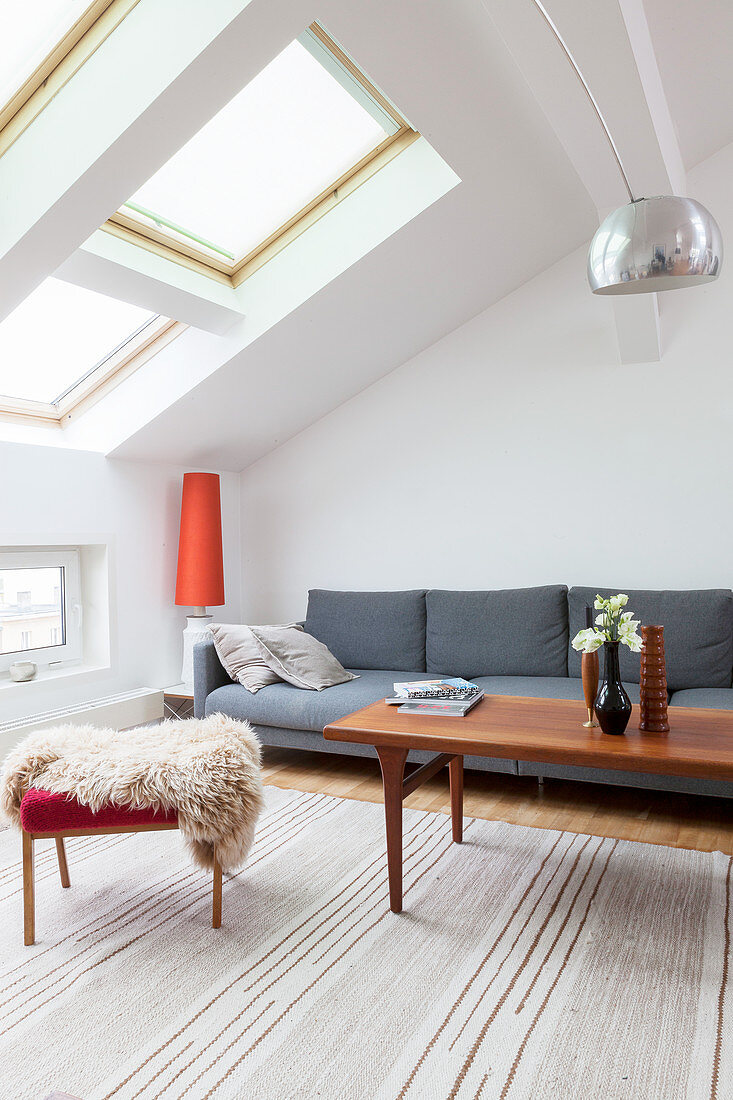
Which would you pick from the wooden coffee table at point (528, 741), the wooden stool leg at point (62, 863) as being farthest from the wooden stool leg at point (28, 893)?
the wooden coffee table at point (528, 741)

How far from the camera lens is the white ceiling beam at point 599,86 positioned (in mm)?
2018

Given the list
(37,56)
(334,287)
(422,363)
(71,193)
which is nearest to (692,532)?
(422,363)

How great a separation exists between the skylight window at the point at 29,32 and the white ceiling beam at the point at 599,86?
1292 millimetres

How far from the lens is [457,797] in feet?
9.08

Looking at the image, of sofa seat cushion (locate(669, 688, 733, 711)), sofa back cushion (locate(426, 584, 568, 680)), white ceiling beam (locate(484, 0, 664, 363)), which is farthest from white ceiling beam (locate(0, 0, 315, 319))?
sofa seat cushion (locate(669, 688, 733, 711))

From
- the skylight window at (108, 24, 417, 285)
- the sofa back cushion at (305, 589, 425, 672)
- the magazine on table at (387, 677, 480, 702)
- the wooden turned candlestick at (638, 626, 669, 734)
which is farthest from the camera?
the sofa back cushion at (305, 589, 425, 672)

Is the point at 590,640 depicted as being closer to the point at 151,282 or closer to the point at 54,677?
the point at 151,282

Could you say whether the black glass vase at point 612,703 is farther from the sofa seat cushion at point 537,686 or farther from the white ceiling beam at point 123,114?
the white ceiling beam at point 123,114

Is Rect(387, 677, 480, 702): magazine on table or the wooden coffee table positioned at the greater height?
Rect(387, 677, 480, 702): magazine on table

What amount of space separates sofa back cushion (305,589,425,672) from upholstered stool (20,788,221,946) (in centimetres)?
205

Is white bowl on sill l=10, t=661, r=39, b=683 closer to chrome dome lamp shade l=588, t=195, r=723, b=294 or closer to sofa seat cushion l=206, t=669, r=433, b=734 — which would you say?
sofa seat cushion l=206, t=669, r=433, b=734

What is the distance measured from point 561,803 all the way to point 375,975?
143cm

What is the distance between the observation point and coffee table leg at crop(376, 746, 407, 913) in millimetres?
2299

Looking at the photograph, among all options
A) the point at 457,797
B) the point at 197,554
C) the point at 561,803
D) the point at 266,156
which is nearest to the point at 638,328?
the point at 266,156
